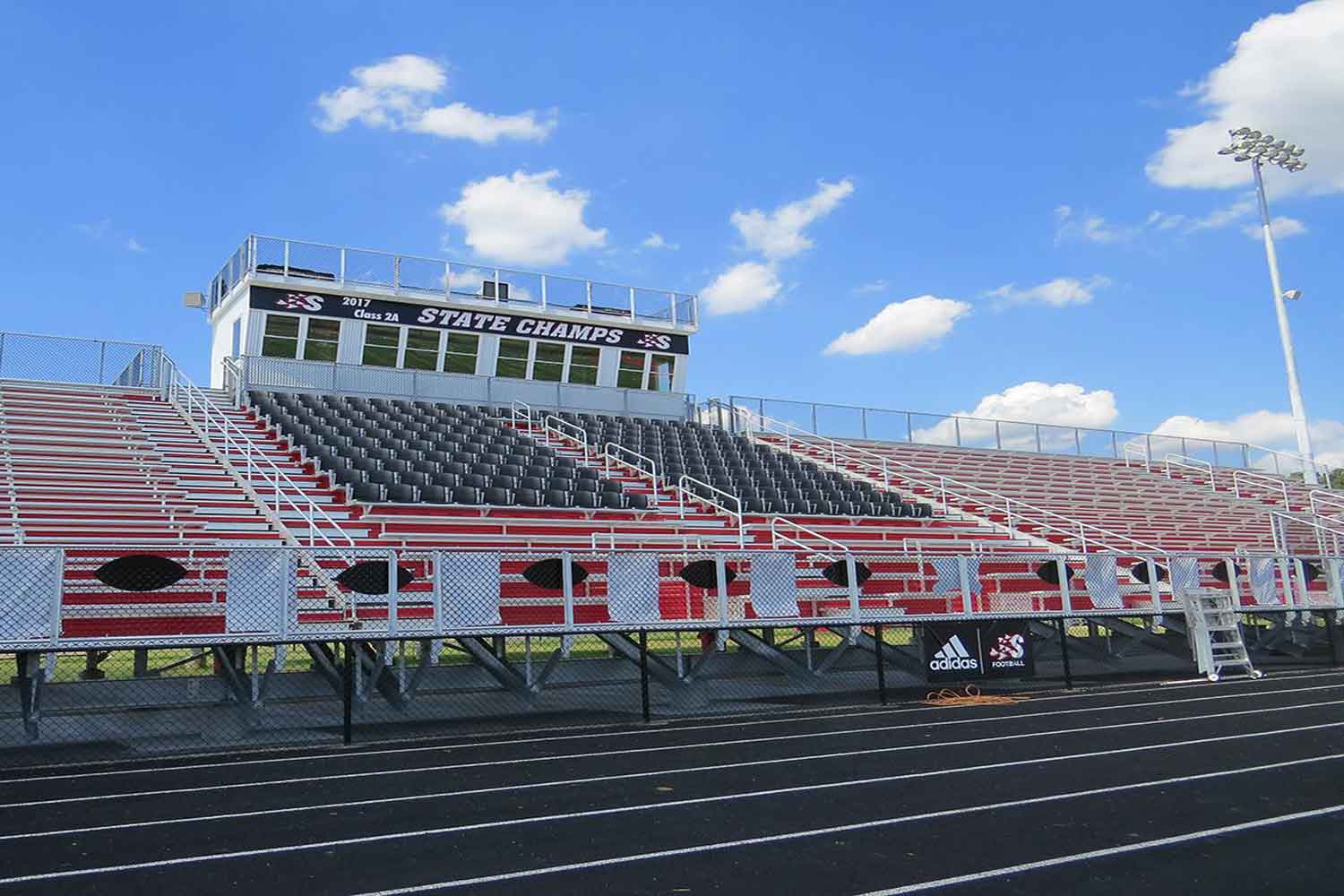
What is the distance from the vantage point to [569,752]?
10.0 meters

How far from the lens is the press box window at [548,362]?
28969 millimetres

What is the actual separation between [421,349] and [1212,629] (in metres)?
19.2

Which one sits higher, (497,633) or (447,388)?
(447,388)

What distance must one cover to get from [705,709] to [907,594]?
3.19m

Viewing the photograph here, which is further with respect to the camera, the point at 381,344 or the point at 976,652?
the point at 381,344

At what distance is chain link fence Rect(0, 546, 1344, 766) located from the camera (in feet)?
33.9

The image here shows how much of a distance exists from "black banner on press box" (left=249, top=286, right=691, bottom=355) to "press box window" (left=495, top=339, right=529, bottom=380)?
0.72 ft

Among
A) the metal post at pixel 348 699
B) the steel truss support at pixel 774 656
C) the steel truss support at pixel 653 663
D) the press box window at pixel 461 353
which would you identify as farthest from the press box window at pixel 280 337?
the metal post at pixel 348 699

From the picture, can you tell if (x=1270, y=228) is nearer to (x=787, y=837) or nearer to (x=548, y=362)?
(x=548, y=362)

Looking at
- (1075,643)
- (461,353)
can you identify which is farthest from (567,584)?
(461,353)

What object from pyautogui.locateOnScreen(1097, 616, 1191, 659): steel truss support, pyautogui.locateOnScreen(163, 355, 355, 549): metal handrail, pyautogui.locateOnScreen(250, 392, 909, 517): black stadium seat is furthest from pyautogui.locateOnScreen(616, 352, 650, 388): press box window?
pyautogui.locateOnScreen(1097, 616, 1191, 659): steel truss support

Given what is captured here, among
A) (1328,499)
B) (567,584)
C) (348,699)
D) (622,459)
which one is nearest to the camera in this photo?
(348,699)

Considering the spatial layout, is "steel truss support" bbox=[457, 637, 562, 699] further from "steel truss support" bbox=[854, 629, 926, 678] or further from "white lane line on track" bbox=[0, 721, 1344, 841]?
"steel truss support" bbox=[854, 629, 926, 678]

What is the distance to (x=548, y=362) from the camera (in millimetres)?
29109
